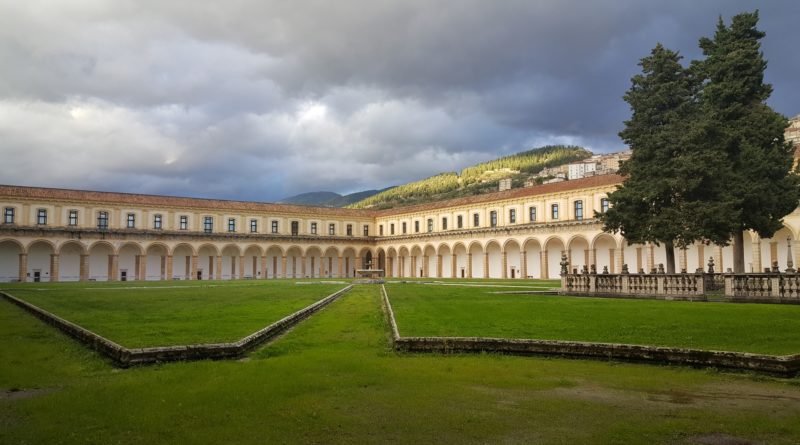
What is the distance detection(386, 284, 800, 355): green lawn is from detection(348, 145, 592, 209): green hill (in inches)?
4761

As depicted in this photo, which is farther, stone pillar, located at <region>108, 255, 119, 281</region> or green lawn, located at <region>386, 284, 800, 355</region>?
stone pillar, located at <region>108, 255, 119, 281</region>

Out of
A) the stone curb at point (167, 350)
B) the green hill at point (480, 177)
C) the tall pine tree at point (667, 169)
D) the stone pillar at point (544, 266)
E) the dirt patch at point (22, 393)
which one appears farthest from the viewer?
the green hill at point (480, 177)

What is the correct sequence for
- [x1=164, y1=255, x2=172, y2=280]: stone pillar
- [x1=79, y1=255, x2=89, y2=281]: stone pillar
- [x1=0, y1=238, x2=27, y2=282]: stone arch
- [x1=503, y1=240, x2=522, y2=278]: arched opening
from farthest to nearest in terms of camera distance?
1. [x1=164, y1=255, x2=172, y2=280]: stone pillar
2. [x1=503, y1=240, x2=522, y2=278]: arched opening
3. [x1=79, y1=255, x2=89, y2=281]: stone pillar
4. [x1=0, y1=238, x2=27, y2=282]: stone arch

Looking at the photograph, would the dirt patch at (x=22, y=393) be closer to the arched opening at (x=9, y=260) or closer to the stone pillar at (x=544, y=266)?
the stone pillar at (x=544, y=266)

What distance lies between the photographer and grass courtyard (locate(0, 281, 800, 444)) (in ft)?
16.7

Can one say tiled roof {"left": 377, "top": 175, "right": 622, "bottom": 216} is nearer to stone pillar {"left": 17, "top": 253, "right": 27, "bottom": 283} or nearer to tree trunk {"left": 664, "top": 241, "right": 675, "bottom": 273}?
tree trunk {"left": 664, "top": 241, "right": 675, "bottom": 273}

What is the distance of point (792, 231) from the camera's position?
38719 mm

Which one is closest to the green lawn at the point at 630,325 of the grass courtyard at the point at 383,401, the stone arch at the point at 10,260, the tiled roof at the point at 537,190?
the grass courtyard at the point at 383,401

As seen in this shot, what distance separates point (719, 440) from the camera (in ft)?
16.2

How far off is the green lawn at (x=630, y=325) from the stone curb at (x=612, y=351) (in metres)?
0.63

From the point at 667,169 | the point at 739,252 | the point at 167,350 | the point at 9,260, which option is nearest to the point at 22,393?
the point at 167,350

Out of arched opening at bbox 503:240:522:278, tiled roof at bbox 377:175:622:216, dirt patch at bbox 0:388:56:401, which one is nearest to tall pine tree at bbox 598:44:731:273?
tiled roof at bbox 377:175:622:216

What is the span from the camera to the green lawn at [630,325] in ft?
31.5

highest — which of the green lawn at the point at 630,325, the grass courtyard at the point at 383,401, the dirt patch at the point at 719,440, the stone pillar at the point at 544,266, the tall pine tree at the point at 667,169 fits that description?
the tall pine tree at the point at 667,169
